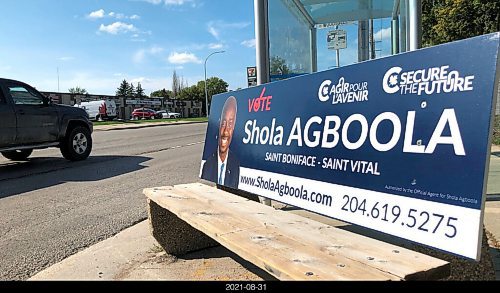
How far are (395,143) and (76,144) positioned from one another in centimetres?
970

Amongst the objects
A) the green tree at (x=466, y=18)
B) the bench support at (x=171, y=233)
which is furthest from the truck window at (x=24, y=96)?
the green tree at (x=466, y=18)

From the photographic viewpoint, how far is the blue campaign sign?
1.98 metres

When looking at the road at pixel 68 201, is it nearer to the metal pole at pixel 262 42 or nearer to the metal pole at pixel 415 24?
the metal pole at pixel 262 42

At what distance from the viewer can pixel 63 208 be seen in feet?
18.6

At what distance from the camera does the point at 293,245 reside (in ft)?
7.50

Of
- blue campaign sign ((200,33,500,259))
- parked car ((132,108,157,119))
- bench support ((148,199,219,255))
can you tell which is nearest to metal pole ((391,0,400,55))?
blue campaign sign ((200,33,500,259))

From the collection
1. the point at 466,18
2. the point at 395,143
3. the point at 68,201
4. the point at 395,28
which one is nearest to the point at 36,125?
A: the point at 68,201

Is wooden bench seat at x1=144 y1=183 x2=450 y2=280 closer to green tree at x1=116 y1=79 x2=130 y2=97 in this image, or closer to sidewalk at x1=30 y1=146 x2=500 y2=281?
sidewalk at x1=30 y1=146 x2=500 y2=281

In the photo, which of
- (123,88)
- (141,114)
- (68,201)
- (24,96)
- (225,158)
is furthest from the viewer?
(123,88)

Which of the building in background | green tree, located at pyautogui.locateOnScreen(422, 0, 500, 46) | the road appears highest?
green tree, located at pyautogui.locateOnScreen(422, 0, 500, 46)

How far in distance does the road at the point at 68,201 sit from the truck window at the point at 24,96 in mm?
1495

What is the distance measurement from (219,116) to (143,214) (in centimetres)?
171

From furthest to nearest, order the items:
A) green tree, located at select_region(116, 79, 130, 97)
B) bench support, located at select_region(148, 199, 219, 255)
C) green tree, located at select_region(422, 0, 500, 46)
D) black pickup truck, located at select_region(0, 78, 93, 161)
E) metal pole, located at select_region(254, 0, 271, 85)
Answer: green tree, located at select_region(116, 79, 130, 97)
green tree, located at select_region(422, 0, 500, 46)
black pickup truck, located at select_region(0, 78, 93, 161)
metal pole, located at select_region(254, 0, 271, 85)
bench support, located at select_region(148, 199, 219, 255)

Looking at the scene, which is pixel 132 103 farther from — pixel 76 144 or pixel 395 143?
pixel 395 143
